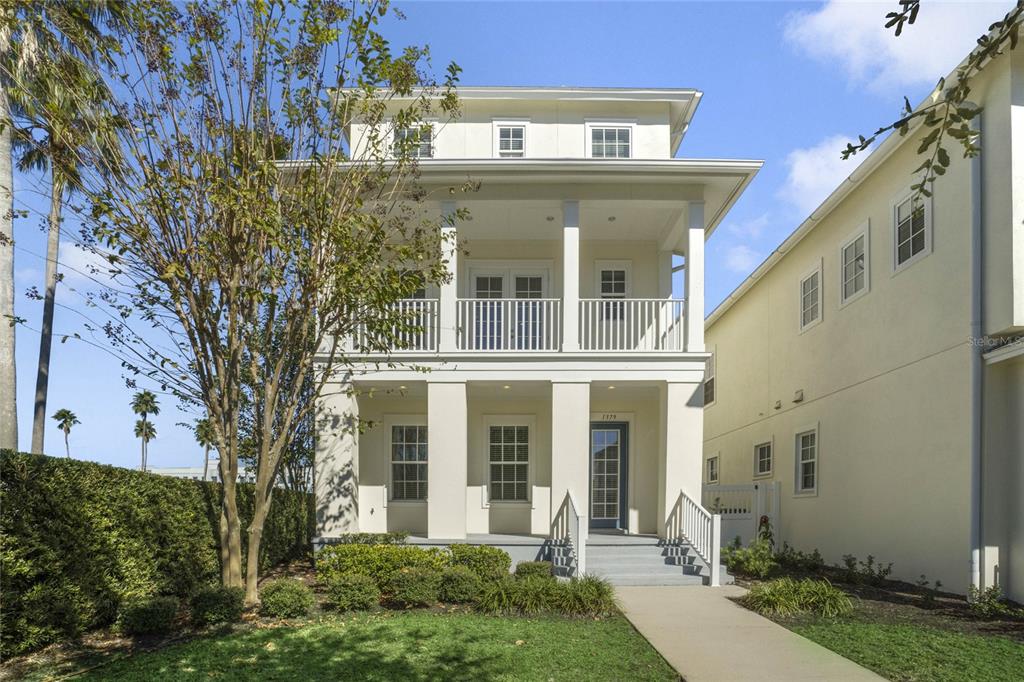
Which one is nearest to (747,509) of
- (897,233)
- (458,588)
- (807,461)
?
(807,461)

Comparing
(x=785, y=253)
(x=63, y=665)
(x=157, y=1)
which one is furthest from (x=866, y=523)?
(x=157, y=1)

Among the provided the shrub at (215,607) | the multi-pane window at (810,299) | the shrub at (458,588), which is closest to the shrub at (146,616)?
the shrub at (215,607)

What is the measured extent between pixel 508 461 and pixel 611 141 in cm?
695

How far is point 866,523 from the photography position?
1379 cm

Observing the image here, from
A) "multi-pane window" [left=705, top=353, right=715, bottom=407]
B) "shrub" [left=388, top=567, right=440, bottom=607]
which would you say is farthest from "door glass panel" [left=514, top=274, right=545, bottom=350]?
"multi-pane window" [left=705, top=353, right=715, bottom=407]

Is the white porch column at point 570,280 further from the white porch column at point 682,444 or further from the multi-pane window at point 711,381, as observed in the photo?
the multi-pane window at point 711,381

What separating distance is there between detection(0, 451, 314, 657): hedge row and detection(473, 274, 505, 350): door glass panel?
5588mm

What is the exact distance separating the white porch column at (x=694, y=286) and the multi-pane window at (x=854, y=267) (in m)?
3.30

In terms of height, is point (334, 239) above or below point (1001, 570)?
above

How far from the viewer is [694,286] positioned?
44.6ft

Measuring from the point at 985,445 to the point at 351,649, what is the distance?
342 inches

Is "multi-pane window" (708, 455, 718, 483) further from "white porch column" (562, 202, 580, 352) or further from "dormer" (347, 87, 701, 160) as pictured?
"white porch column" (562, 202, 580, 352)

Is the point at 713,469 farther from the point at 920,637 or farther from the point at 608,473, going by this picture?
the point at 920,637

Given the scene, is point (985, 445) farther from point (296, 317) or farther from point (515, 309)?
point (296, 317)
